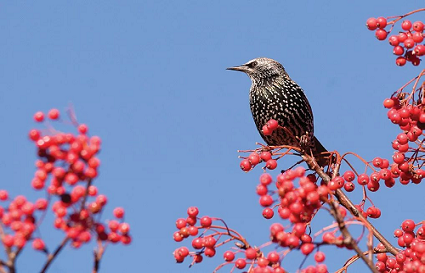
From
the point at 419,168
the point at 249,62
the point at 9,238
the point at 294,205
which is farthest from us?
the point at 249,62

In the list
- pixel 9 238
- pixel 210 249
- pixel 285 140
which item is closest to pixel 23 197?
pixel 9 238

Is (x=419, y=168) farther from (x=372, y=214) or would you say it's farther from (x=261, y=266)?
(x=261, y=266)

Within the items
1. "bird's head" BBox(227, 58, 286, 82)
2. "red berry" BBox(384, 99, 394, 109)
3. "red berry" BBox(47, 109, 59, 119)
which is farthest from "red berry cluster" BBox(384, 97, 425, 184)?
"bird's head" BBox(227, 58, 286, 82)

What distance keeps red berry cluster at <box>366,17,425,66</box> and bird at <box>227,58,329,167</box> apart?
292 cm

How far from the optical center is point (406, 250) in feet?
13.3

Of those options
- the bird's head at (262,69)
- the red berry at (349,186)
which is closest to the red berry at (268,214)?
the red berry at (349,186)

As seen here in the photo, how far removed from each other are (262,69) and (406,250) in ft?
14.6

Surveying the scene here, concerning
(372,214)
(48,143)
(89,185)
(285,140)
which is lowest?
(89,185)

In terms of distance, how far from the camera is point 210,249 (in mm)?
3641

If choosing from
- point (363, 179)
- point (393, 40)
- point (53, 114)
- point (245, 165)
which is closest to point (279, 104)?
point (245, 165)

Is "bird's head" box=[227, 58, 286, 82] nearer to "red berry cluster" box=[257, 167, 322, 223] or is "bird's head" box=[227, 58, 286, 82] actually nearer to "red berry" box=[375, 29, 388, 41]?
"red berry" box=[375, 29, 388, 41]

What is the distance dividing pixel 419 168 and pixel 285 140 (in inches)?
111

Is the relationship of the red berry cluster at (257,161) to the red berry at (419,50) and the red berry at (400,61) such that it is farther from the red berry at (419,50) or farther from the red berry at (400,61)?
the red berry at (419,50)

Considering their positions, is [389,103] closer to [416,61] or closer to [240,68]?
[416,61]
